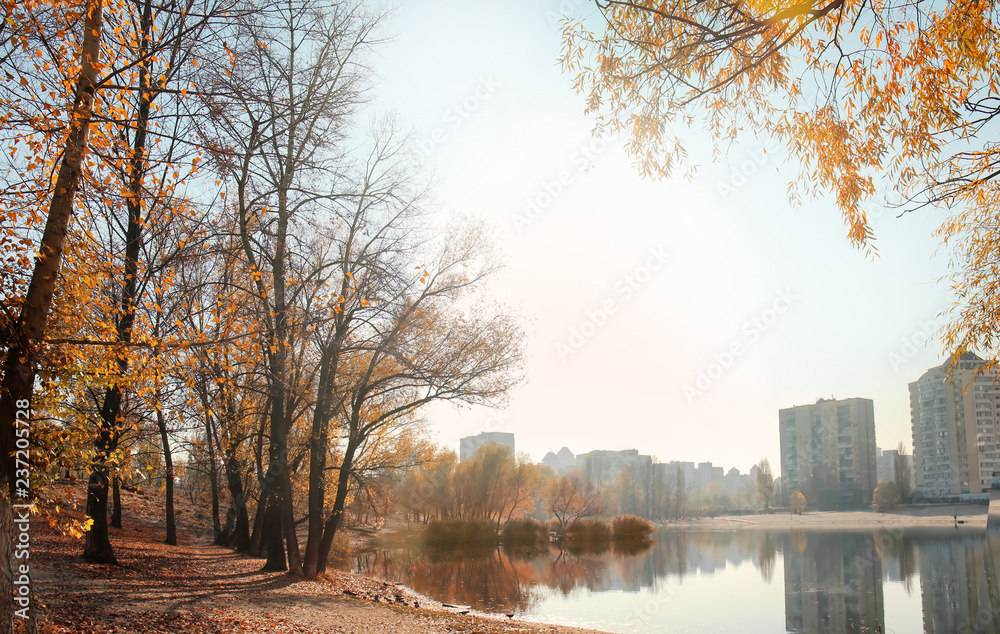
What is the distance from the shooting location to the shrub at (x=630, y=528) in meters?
50.8

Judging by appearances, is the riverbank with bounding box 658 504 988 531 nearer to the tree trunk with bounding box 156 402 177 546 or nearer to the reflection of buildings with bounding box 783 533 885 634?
the reflection of buildings with bounding box 783 533 885 634

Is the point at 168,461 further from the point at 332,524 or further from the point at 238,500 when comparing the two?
the point at 332,524

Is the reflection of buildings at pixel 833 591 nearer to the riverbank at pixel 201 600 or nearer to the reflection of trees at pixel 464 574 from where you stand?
the riverbank at pixel 201 600

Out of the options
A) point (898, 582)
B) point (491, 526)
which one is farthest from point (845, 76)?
point (491, 526)

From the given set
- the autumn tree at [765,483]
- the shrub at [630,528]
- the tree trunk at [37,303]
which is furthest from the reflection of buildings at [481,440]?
the tree trunk at [37,303]

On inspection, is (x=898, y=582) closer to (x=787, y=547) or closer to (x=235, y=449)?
(x=787, y=547)

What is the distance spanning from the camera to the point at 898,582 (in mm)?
23156

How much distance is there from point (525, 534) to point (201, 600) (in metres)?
36.8

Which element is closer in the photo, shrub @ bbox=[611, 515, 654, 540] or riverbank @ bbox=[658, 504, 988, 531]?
shrub @ bbox=[611, 515, 654, 540]

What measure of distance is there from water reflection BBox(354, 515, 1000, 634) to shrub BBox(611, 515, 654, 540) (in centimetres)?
813

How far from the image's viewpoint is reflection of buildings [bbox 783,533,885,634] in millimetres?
16484

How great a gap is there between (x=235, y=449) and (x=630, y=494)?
93.4m

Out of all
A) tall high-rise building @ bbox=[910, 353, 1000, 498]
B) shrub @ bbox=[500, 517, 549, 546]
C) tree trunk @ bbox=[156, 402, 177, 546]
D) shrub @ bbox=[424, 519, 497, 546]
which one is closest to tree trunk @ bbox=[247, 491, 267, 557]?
tree trunk @ bbox=[156, 402, 177, 546]

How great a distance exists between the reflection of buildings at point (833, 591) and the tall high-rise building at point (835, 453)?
3242 inches
